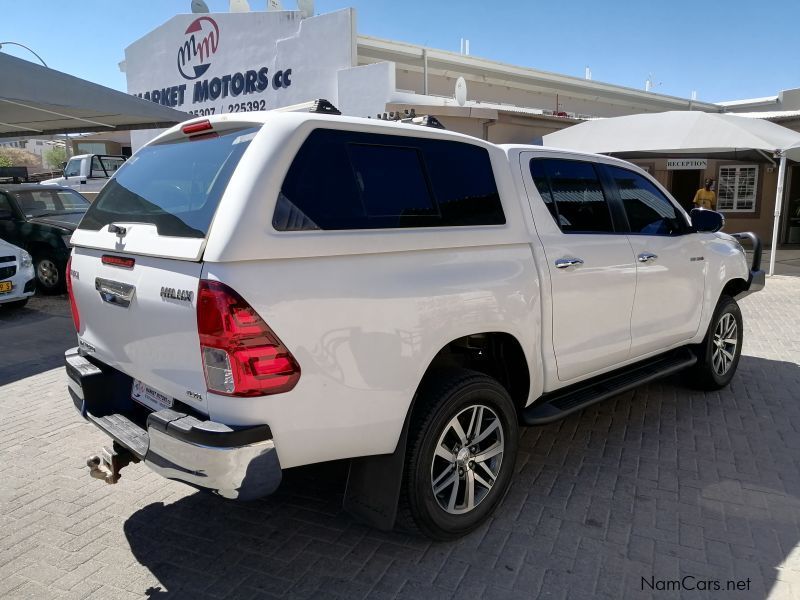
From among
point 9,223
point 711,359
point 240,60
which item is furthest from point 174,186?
point 240,60

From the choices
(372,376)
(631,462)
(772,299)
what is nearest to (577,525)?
(631,462)

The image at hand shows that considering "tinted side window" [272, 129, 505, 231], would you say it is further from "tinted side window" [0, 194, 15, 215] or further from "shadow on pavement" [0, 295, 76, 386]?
"tinted side window" [0, 194, 15, 215]

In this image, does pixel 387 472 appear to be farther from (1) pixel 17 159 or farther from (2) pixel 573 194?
(1) pixel 17 159

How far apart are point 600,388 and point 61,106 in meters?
10.3

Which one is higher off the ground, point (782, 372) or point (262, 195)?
point (262, 195)

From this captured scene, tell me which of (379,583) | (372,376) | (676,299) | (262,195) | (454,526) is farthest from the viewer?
(676,299)

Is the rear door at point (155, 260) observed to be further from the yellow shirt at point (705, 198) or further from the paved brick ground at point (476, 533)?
the yellow shirt at point (705, 198)

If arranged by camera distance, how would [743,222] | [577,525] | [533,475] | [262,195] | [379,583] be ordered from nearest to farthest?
[262,195]
[379,583]
[577,525]
[533,475]
[743,222]

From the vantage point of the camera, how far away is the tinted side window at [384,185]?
248 cm

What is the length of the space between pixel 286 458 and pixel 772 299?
9922mm

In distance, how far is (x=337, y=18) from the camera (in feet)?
53.2

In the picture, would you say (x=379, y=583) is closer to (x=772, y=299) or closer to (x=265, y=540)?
(x=265, y=540)

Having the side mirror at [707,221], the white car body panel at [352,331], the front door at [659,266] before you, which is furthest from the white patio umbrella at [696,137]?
the white car body panel at [352,331]

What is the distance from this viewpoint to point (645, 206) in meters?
4.38
